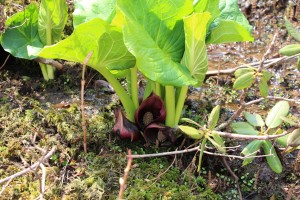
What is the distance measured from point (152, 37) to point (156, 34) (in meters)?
0.02

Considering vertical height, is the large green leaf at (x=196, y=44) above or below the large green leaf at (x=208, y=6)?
below

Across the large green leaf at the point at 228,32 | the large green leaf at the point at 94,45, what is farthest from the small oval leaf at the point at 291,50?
the large green leaf at the point at 94,45

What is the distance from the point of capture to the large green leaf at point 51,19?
2.30 metres

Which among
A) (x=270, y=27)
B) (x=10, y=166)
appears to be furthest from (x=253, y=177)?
(x=270, y=27)

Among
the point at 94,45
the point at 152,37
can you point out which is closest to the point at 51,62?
the point at 94,45

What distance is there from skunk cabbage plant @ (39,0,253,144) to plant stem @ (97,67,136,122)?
1 cm

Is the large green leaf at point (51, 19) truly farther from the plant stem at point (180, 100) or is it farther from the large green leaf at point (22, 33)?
the plant stem at point (180, 100)

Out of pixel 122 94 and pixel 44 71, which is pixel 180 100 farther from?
pixel 44 71

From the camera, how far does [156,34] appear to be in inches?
72.6

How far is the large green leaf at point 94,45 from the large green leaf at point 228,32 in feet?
1.23

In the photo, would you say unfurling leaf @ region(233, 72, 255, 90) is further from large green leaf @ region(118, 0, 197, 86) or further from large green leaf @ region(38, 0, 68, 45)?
large green leaf @ region(38, 0, 68, 45)

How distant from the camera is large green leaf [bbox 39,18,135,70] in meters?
1.77

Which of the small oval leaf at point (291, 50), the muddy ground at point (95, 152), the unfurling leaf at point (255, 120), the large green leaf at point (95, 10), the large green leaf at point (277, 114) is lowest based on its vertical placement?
the muddy ground at point (95, 152)

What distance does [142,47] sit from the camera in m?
1.74
